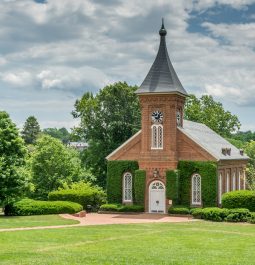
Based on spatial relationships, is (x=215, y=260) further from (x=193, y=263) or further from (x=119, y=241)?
(x=119, y=241)

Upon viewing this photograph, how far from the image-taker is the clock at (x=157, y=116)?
4850cm

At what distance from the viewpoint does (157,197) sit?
160 feet

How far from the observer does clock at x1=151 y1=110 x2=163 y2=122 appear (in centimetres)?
4850

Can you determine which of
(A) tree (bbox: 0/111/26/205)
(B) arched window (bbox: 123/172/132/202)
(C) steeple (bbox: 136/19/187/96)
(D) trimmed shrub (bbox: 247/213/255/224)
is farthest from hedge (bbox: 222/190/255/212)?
(A) tree (bbox: 0/111/26/205)

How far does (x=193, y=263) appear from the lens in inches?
804

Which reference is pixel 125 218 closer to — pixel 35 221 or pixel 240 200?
pixel 35 221

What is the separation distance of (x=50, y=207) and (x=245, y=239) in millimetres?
19945

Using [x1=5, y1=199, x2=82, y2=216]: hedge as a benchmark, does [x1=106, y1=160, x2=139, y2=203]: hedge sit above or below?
above

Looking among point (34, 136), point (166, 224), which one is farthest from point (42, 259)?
point (34, 136)

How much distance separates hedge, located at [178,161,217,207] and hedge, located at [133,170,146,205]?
3288 millimetres

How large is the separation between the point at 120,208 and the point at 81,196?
4.13 m

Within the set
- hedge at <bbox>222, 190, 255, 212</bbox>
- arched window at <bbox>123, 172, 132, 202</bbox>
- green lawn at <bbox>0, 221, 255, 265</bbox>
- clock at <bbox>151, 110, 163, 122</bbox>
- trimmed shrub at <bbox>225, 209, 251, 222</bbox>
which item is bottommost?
green lawn at <bbox>0, 221, 255, 265</bbox>

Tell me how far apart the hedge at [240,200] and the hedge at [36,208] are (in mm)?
12700

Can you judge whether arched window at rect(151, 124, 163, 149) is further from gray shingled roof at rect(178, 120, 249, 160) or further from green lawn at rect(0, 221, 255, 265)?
green lawn at rect(0, 221, 255, 265)
